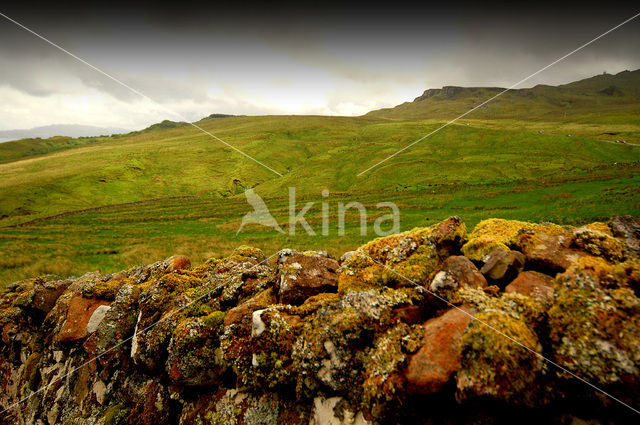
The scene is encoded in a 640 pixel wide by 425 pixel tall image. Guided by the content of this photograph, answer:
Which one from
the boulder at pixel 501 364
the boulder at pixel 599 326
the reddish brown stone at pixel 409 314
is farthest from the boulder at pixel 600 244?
the reddish brown stone at pixel 409 314

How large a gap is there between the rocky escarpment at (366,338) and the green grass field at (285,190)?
61.0ft

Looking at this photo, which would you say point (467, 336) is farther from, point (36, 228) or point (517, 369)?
point (36, 228)

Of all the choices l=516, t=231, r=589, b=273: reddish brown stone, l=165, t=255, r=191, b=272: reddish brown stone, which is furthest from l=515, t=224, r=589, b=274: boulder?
l=165, t=255, r=191, b=272: reddish brown stone

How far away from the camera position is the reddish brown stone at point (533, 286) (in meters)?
5.04

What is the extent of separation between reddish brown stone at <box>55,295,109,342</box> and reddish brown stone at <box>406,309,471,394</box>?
10.1 meters

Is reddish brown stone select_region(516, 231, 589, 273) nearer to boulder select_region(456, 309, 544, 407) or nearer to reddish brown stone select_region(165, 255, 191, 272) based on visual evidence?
boulder select_region(456, 309, 544, 407)

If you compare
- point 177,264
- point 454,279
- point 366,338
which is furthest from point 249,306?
point 454,279

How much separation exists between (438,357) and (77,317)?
37.0 feet

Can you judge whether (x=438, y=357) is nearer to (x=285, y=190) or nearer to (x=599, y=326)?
(x=599, y=326)

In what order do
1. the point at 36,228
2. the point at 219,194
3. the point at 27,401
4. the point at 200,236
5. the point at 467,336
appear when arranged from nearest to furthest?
the point at 467,336
the point at 27,401
the point at 200,236
the point at 36,228
the point at 219,194

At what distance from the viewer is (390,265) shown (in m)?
7.44

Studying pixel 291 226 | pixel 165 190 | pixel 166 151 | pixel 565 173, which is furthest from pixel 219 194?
pixel 565 173

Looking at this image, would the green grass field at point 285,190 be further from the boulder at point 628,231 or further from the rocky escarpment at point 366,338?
the boulder at point 628,231

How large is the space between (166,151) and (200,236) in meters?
94.5
